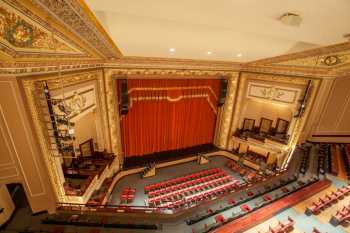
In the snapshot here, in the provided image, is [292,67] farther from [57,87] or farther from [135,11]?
[57,87]

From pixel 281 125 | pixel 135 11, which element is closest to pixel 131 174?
pixel 135 11

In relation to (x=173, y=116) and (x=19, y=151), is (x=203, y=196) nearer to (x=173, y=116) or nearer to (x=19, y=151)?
(x=173, y=116)

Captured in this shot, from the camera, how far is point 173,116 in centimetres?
932

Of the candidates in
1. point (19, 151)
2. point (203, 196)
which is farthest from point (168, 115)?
point (19, 151)

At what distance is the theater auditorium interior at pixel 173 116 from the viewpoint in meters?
2.39

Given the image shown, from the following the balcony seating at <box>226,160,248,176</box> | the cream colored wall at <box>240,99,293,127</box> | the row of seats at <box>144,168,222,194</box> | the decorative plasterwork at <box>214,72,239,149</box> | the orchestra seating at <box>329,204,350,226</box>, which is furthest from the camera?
the decorative plasterwork at <box>214,72,239,149</box>

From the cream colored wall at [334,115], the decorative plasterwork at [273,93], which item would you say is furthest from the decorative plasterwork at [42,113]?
the cream colored wall at [334,115]

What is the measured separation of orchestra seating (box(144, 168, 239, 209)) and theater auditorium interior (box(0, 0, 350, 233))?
0.07 metres

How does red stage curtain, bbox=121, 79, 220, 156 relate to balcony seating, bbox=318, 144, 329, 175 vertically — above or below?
above

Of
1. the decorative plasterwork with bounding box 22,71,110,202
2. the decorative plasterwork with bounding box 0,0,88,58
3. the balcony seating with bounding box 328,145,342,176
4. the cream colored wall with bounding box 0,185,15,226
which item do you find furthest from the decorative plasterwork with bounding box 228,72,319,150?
the cream colored wall with bounding box 0,185,15,226

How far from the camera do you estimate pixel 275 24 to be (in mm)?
2457

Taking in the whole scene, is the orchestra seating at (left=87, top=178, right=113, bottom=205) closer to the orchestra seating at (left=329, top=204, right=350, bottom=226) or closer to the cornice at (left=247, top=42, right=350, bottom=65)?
the orchestra seating at (left=329, top=204, right=350, bottom=226)

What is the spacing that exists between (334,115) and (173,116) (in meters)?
8.64

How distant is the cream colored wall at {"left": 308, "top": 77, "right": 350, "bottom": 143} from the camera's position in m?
8.20
